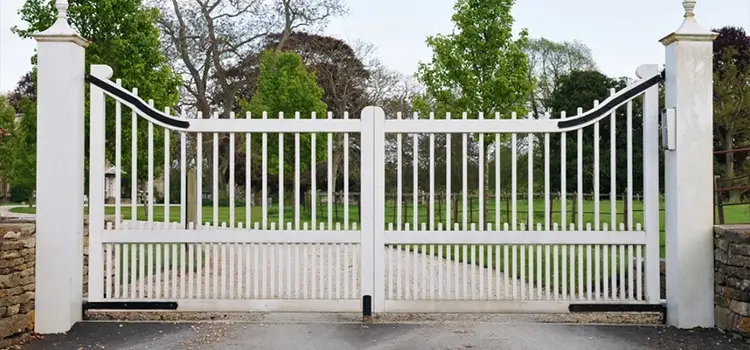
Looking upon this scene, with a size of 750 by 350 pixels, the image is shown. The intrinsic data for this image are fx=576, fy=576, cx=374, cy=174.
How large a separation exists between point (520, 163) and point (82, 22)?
1601 cm

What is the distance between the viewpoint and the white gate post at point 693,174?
4500 mm

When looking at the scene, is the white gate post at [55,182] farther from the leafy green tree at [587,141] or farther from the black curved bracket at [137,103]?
the leafy green tree at [587,141]

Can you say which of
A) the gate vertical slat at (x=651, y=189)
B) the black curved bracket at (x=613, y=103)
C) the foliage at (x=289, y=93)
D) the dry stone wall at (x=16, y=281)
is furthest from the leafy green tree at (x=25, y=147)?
the gate vertical slat at (x=651, y=189)

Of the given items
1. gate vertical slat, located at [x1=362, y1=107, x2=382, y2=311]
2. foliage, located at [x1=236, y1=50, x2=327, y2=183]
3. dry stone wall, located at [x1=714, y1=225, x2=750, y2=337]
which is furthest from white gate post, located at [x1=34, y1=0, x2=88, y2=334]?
foliage, located at [x1=236, y1=50, x2=327, y2=183]

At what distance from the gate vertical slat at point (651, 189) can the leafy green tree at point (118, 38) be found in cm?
927

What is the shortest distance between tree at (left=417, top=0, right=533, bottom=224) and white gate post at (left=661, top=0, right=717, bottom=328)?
685 cm

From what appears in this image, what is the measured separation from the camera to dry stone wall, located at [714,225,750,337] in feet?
13.5

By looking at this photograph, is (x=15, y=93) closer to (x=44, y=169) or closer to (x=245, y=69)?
(x=245, y=69)

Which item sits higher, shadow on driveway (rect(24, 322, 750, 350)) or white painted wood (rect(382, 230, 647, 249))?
white painted wood (rect(382, 230, 647, 249))

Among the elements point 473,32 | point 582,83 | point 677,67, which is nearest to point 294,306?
point 677,67

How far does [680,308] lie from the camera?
4535 mm

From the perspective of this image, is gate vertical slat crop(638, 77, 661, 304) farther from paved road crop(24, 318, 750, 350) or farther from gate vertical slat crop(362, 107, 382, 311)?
gate vertical slat crop(362, 107, 382, 311)

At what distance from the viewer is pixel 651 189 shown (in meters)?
4.60

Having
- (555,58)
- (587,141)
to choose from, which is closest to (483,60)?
(587,141)
